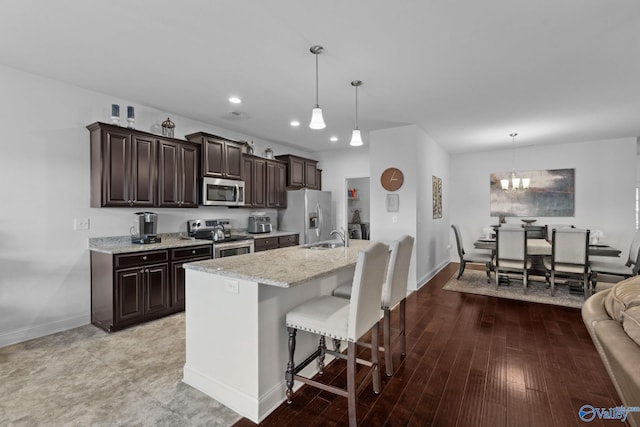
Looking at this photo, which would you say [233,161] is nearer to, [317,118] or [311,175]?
[311,175]

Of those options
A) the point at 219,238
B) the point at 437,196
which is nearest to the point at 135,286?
the point at 219,238

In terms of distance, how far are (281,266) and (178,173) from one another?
2.59m

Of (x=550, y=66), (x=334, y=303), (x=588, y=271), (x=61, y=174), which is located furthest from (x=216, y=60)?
(x=588, y=271)

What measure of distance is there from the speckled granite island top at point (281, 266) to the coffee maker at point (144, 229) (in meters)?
1.77

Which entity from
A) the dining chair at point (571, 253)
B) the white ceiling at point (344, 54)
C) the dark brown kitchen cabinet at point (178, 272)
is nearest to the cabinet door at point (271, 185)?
the white ceiling at point (344, 54)

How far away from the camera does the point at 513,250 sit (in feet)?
14.7

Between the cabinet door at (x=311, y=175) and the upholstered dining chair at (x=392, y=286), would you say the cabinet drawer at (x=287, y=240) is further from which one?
the upholstered dining chair at (x=392, y=286)

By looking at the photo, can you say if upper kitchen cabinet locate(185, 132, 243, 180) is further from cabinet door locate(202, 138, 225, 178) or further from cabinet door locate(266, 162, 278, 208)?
cabinet door locate(266, 162, 278, 208)

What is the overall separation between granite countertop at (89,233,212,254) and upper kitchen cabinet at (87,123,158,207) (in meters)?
0.43

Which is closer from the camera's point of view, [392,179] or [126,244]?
[126,244]

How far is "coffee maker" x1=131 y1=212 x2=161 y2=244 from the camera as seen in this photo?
354cm

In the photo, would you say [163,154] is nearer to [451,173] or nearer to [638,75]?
[638,75]

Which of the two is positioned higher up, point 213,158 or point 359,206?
point 213,158

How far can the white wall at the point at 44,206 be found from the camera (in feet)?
9.43
